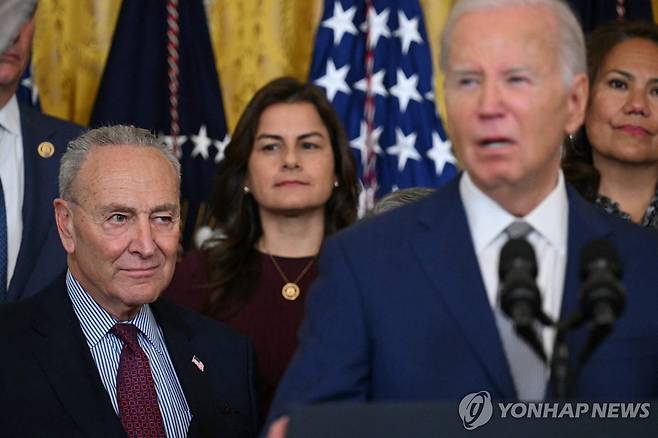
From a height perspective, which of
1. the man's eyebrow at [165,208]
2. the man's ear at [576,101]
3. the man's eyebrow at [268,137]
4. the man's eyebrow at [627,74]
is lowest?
the man's eyebrow at [165,208]

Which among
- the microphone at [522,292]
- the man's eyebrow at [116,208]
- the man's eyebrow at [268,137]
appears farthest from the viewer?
the man's eyebrow at [268,137]

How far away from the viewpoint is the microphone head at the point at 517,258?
175 cm

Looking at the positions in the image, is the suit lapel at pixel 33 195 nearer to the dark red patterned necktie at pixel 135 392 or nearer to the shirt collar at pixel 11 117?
the shirt collar at pixel 11 117

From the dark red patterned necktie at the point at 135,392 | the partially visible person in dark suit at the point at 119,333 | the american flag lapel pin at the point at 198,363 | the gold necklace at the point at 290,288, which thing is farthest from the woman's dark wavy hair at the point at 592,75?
the dark red patterned necktie at the point at 135,392

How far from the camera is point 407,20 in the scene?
18.0 feet

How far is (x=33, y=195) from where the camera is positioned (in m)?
3.90

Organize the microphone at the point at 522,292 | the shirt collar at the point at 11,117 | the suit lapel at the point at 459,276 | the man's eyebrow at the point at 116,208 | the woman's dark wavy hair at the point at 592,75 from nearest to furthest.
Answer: the microphone at the point at 522,292 → the suit lapel at the point at 459,276 → the man's eyebrow at the point at 116,208 → the woman's dark wavy hair at the point at 592,75 → the shirt collar at the point at 11,117

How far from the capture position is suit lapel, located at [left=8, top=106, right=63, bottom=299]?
148 inches

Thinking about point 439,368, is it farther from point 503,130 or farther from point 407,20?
point 407,20

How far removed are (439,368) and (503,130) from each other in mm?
387

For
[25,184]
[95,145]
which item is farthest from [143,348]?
[25,184]

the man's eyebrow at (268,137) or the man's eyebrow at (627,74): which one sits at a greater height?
the man's eyebrow at (627,74)

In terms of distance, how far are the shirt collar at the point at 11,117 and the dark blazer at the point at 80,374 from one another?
3.48 ft

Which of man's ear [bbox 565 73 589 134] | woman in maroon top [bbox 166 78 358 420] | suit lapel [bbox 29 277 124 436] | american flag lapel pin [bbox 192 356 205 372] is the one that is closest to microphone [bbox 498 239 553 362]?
man's ear [bbox 565 73 589 134]
